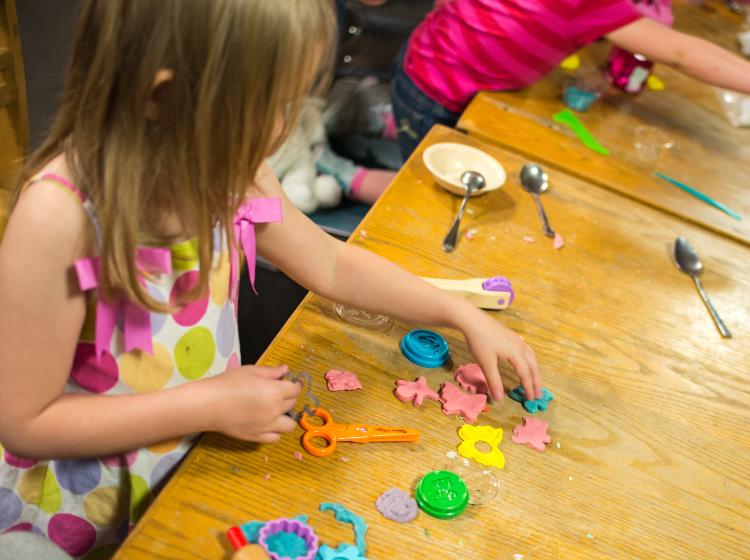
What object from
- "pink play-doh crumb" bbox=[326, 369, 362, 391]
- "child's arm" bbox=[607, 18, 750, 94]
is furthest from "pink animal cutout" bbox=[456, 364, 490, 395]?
"child's arm" bbox=[607, 18, 750, 94]

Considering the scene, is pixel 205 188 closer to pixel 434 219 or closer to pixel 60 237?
pixel 60 237

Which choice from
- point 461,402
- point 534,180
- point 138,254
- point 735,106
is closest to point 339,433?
point 461,402

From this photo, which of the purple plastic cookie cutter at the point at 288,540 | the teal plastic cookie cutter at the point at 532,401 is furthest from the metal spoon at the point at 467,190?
the purple plastic cookie cutter at the point at 288,540

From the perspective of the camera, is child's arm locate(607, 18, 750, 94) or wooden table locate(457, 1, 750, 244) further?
child's arm locate(607, 18, 750, 94)

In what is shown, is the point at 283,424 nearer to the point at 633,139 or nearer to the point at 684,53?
the point at 633,139

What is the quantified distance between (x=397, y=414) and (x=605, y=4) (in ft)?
3.40

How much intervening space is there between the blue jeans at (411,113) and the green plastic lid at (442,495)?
1114mm

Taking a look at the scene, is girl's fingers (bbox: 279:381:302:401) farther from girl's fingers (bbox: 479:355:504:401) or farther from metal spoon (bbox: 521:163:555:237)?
metal spoon (bbox: 521:163:555:237)

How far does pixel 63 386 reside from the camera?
0.68 metres

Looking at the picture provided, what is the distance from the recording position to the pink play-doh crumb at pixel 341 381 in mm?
798

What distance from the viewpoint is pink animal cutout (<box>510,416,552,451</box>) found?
80cm

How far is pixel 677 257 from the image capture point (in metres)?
1.15

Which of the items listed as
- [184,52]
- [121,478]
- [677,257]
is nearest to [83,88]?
[184,52]

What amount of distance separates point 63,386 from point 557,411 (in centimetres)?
52
